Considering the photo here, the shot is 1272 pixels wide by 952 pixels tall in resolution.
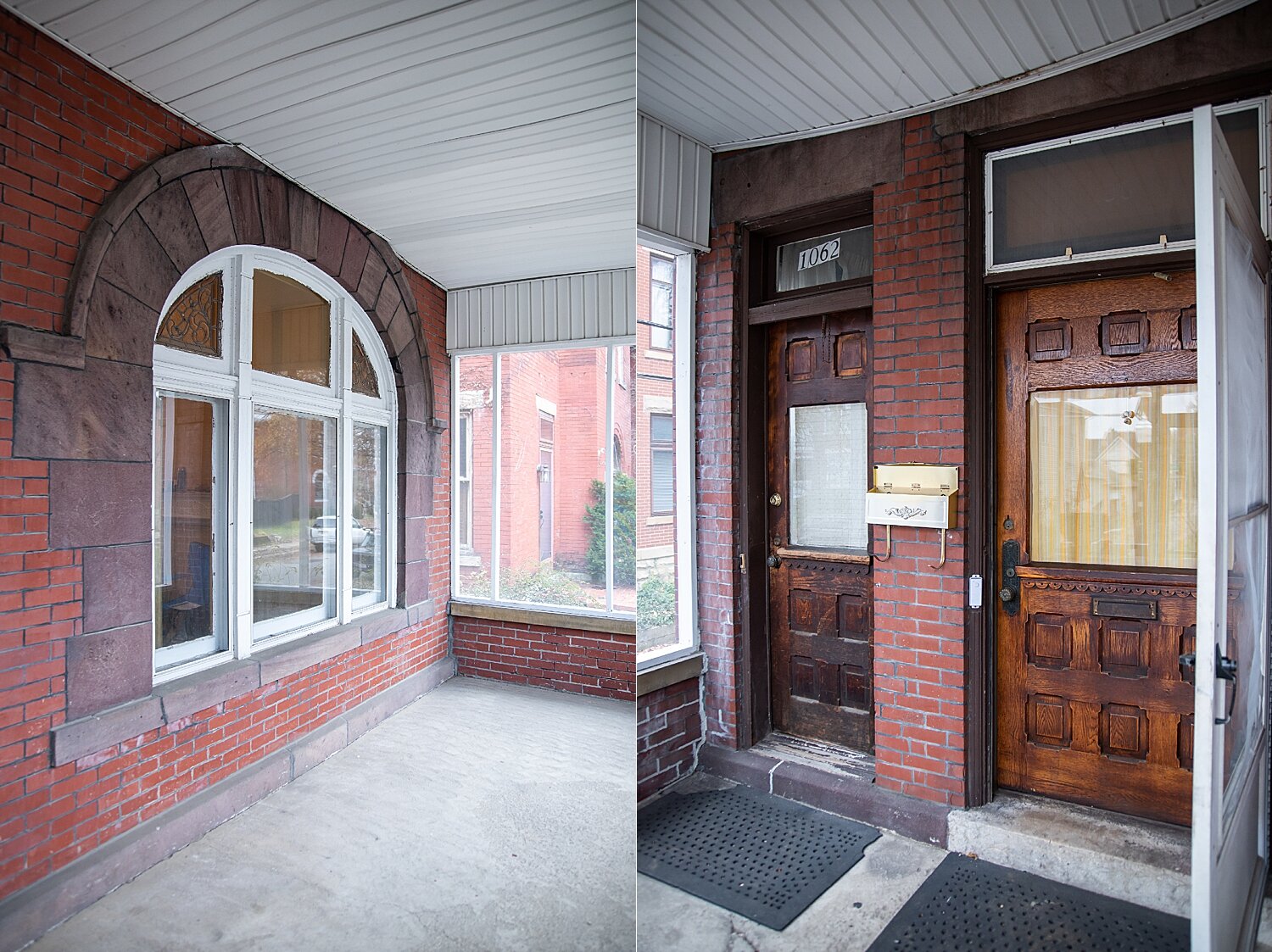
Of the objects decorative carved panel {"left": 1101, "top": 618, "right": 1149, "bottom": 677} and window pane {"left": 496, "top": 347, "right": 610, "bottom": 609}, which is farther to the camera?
decorative carved panel {"left": 1101, "top": 618, "right": 1149, "bottom": 677}

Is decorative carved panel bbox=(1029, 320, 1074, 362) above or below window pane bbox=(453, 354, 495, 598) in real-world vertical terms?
above

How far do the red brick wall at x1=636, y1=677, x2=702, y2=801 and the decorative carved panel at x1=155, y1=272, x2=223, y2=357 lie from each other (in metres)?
1.05

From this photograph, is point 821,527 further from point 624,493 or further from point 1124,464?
point 1124,464

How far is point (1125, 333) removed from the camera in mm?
1651

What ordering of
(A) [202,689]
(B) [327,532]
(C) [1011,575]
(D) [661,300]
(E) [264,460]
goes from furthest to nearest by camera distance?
(C) [1011,575] < (D) [661,300] < (B) [327,532] < (E) [264,460] < (A) [202,689]

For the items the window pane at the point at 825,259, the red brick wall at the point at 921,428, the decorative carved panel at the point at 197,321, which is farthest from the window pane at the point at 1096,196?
the decorative carved panel at the point at 197,321

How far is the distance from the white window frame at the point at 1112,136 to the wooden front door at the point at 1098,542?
0.29ft

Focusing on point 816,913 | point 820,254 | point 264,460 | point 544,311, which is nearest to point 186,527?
point 264,460

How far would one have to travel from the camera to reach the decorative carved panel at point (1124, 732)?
174 centimetres

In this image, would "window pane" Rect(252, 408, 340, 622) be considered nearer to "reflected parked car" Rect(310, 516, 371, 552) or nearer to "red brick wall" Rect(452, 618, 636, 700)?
"reflected parked car" Rect(310, 516, 371, 552)

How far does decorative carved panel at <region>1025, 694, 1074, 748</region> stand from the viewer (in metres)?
1.79

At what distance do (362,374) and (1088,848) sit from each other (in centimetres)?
180

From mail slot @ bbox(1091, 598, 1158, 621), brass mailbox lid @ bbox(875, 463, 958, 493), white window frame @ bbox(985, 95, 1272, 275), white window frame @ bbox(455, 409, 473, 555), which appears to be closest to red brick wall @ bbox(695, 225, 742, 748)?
brass mailbox lid @ bbox(875, 463, 958, 493)

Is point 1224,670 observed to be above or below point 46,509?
below
